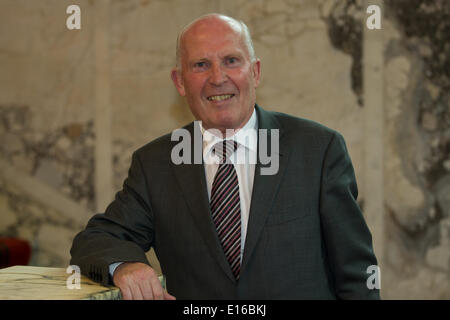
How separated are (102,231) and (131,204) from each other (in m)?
0.20

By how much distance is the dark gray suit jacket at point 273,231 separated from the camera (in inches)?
80.9

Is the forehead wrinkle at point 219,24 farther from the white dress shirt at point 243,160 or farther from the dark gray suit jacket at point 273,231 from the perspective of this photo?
the dark gray suit jacket at point 273,231

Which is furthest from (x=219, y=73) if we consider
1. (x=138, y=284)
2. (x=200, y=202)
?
(x=138, y=284)

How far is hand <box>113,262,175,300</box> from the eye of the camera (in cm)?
168

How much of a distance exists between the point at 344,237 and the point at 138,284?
794 millimetres

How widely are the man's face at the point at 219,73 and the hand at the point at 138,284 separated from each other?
2.69 feet

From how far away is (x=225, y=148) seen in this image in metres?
2.29

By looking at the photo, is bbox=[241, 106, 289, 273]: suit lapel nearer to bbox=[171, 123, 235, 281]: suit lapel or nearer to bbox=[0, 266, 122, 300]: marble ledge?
bbox=[171, 123, 235, 281]: suit lapel

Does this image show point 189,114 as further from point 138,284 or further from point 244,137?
point 138,284

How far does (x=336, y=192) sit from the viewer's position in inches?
83.7

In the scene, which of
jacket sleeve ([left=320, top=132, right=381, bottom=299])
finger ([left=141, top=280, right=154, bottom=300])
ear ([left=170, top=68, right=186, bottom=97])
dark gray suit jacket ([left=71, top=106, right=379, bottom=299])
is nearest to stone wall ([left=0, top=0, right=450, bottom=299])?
ear ([left=170, top=68, right=186, bottom=97])

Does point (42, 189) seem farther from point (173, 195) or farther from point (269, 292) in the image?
point (269, 292)

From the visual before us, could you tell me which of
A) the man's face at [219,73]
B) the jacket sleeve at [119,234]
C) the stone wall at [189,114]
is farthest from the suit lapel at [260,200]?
the stone wall at [189,114]
